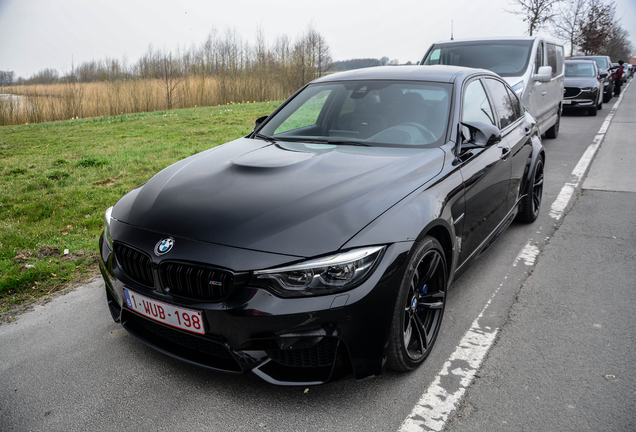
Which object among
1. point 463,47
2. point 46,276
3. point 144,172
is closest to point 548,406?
point 46,276

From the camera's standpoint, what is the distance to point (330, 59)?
27.4 meters

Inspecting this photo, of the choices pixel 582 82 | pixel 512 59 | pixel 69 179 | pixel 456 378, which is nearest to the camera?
pixel 456 378

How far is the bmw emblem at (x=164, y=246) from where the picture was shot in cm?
225

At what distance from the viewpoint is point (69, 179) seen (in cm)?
677

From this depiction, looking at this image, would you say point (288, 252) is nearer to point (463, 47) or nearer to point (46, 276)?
point (46, 276)

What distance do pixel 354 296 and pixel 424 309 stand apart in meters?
0.83

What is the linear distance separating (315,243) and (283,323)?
37 centimetres

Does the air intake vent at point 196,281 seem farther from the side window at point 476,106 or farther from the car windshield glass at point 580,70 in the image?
the car windshield glass at point 580,70

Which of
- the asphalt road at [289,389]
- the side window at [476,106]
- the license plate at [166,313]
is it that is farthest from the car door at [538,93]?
the license plate at [166,313]

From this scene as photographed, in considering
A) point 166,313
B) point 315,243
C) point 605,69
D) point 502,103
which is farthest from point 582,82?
point 166,313

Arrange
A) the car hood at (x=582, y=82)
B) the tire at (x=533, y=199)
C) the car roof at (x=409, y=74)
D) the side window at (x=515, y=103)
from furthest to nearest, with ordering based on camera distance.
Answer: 1. the car hood at (x=582, y=82)
2. the tire at (x=533, y=199)
3. the side window at (x=515, y=103)
4. the car roof at (x=409, y=74)

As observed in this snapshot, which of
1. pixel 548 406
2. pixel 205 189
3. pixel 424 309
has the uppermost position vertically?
pixel 205 189

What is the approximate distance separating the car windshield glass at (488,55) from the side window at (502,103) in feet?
13.1

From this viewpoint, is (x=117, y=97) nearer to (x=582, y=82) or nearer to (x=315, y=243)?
(x=582, y=82)
